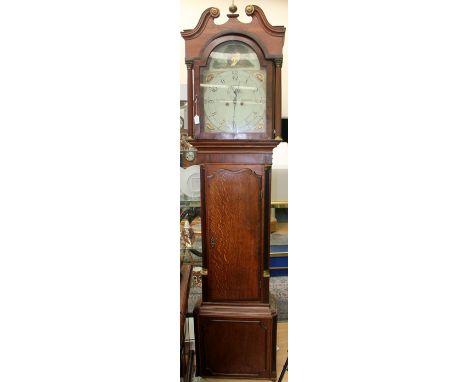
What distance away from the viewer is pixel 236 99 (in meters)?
1.65

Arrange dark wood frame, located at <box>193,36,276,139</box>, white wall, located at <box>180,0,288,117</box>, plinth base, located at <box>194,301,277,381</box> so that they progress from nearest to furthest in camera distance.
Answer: dark wood frame, located at <box>193,36,276,139</box>, plinth base, located at <box>194,301,277,381</box>, white wall, located at <box>180,0,288,117</box>

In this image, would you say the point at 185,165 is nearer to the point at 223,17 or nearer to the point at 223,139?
the point at 223,139

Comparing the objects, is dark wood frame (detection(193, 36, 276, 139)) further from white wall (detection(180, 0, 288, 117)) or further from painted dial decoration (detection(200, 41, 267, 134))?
white wall (detection(180, 0, 288, 117))

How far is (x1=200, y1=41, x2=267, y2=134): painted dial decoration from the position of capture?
1633mm

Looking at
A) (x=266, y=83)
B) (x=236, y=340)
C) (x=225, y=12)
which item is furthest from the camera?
(x=225, y=12)

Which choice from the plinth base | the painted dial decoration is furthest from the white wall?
the plinth base

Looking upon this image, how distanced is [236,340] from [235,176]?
76cm

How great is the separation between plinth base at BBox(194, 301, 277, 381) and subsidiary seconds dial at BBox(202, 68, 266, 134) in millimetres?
824

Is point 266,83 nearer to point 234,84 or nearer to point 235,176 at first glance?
point 234,84

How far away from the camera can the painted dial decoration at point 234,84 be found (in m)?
1.63

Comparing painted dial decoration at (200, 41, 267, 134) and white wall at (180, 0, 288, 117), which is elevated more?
white wall at (180, 0, 288, 117)

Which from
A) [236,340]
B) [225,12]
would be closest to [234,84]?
[236,340]

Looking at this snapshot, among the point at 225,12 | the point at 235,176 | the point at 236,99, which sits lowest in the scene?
the point at 235,176

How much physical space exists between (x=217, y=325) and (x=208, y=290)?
0.17 metres
